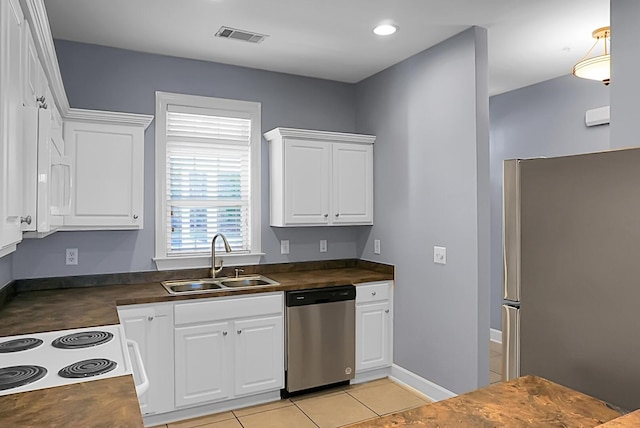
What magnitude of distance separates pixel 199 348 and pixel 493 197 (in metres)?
3.50

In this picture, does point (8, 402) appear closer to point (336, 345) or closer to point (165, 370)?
point (165, 370)

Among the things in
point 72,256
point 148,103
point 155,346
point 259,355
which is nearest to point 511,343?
point 259,355

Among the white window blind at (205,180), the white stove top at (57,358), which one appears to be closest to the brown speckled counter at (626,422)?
the white stove top at (57,358)

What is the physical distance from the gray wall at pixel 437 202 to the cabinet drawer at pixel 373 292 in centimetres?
9

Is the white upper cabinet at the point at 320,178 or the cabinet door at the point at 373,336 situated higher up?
the white upper cabinet at the point at 320,178

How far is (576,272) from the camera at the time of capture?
168 centimetres

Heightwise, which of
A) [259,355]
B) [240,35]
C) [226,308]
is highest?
[240,35]

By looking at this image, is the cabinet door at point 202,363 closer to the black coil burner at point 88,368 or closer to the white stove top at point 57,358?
the white stove top at point 57,358

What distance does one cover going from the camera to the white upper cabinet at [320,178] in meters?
3.82

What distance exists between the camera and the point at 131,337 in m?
2.92

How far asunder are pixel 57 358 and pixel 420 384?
267 cm

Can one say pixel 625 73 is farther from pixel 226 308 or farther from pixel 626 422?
pixel 226 308

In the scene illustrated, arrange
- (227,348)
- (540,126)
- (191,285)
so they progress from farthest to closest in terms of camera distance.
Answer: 1. (540,126)
2. (191,285)
3. (227,348)

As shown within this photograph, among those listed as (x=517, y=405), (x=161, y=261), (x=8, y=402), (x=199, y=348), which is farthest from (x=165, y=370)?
(x=517, y=405)
